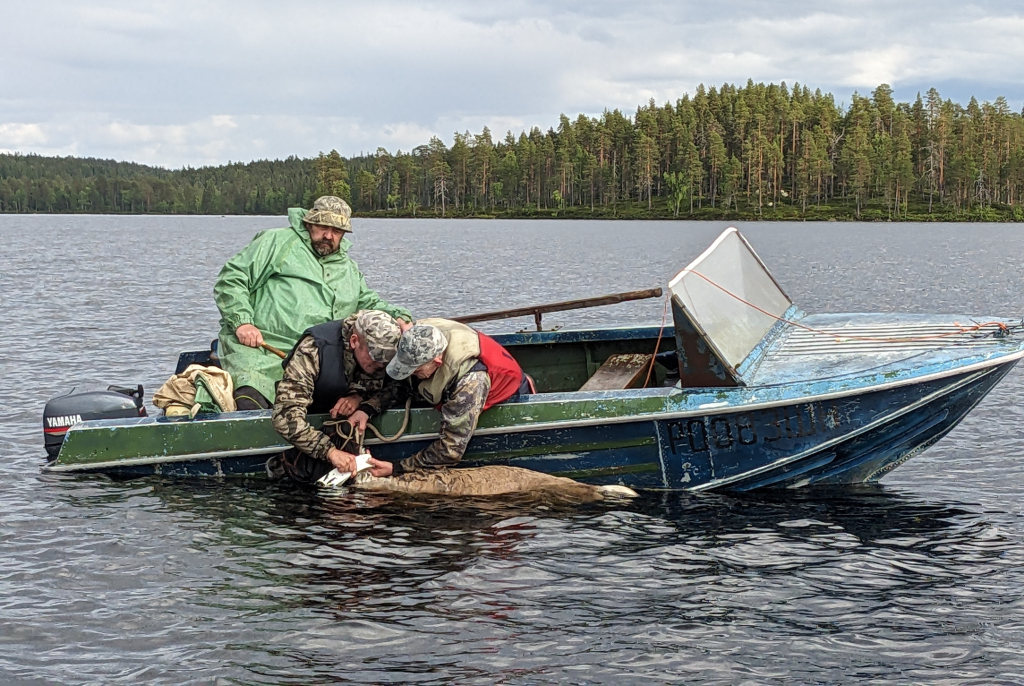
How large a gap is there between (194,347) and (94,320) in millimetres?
6040

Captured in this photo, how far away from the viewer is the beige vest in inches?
342

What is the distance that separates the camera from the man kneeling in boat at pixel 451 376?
27.3 ft

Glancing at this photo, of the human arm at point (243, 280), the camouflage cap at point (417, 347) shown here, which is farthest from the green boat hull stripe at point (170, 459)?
the camouflage cap at point (417, 347)

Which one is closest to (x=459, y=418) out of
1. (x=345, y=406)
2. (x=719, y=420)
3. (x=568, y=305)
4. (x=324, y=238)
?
(x=345, y=406)

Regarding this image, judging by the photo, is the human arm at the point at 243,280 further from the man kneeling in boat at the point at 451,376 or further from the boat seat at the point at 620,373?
the boat seat at the point at 620,373

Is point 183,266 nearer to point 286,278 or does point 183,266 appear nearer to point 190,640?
point 286,278

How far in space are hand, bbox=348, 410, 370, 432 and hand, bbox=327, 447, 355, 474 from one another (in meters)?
0.27

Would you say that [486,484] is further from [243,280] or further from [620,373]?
[243,280]

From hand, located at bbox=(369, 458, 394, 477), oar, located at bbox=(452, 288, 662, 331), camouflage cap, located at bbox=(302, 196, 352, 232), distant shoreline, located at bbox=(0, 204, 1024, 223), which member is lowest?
hand, located at bbox=(369, 458, 394, 477)

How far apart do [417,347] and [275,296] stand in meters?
2.70

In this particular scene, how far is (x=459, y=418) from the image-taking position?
8.74 meters

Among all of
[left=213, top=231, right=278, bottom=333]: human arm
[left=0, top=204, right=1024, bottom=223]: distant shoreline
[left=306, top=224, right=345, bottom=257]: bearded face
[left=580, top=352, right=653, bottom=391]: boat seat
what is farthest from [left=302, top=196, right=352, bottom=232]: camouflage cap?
[left=0, top=204, right=1024, bottom=223]: distant shoreline

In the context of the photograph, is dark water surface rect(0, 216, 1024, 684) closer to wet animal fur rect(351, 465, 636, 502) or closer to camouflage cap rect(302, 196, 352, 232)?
wet animal fur rect(351, 465, 636, 502)

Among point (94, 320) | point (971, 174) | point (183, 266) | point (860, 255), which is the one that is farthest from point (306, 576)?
point (971, 174)
